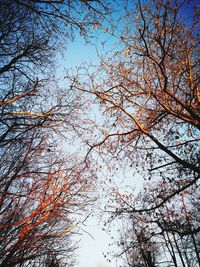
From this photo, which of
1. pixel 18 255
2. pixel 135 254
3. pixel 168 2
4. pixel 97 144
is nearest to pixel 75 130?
pixel 97 144

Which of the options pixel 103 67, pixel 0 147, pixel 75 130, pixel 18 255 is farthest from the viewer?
pixel 75 130

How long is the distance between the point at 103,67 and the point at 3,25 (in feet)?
10.7

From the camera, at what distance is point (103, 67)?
19.7ft

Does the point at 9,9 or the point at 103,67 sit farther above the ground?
the point at 9,9

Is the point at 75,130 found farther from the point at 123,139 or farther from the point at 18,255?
the point at 18,255

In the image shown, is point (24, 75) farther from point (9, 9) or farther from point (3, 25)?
point (9, 9)

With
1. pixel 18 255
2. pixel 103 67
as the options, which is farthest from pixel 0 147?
pixel 18 255

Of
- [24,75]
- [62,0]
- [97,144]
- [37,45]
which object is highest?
[37,45]

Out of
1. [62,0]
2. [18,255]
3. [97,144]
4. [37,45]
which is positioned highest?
[37,45]

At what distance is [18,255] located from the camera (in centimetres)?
178

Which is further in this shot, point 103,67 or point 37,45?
point 37,45

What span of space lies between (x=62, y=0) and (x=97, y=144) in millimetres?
3815

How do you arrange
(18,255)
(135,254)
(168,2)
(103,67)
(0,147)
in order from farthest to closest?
1. (135,254)
2. (103,67)
3. (0,147)
4. (168,2)
5. (18,255)

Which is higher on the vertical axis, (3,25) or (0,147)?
(3,25)
